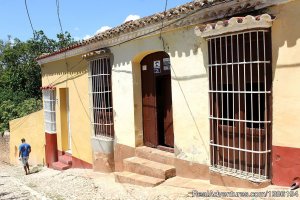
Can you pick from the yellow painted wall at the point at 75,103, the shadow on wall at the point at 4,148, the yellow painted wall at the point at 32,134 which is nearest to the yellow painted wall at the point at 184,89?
the yellow painted wall at the point at 75,103

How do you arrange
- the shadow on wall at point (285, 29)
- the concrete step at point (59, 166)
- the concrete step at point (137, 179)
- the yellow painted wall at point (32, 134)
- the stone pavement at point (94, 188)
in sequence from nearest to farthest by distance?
the shadow on wall at point (285, 29) → the stone pavement at point (94, 188) → the concrete step at point (137, 179) → the concrete step at point (59, 166) → the yellow painted wall at point (32, 134)

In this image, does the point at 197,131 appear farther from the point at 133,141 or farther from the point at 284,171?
the point at 133,141

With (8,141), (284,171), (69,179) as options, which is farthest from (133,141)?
(8,141)

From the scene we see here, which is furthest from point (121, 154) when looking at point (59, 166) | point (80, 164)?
point (59, 166)

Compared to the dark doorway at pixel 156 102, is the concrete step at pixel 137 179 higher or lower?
lower

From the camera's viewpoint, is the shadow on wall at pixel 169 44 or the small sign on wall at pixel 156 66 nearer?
the shadow on wall at pixel 169 44

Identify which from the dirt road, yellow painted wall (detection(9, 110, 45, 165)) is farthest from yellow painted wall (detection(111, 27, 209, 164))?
yellow painted wall (detection(9, 110, 45, 165))

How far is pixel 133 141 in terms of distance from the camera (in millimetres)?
9531

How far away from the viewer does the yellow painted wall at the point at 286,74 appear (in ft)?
18.2

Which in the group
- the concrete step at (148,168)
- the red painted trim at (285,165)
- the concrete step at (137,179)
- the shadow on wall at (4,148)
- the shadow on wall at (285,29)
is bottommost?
the shadow on wall at (4,148)

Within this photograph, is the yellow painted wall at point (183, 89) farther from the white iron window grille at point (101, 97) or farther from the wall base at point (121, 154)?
the white iron window grille at point (101, 97)

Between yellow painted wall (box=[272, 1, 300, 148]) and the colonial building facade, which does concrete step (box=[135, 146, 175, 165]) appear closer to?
the colonial building facade

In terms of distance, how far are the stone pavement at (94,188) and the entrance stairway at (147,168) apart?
16 cm

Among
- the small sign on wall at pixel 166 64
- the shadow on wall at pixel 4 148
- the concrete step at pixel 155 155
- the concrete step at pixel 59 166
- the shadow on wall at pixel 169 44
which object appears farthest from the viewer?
the shadow on wall at pixel 4 148
